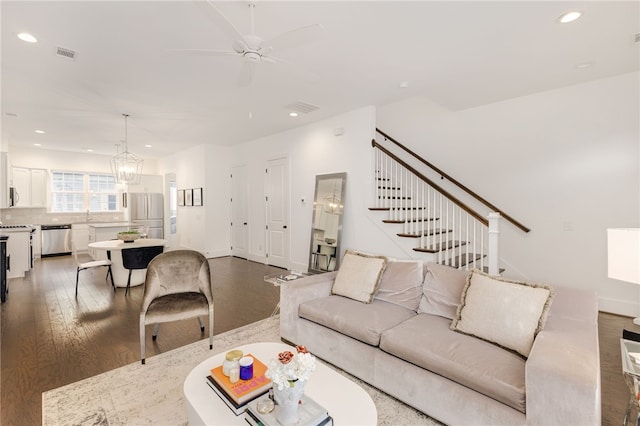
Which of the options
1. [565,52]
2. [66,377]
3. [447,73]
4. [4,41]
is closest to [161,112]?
[4,41]

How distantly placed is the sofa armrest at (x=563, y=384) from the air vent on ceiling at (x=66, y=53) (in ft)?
14.8

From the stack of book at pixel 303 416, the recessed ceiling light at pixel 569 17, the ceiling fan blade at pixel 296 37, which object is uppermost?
the recessed ceiling light at pixel 569 17

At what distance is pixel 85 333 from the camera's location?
3.11 m

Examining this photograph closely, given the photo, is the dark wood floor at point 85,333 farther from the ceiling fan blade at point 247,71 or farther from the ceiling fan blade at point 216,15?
the ceiling fan blade at point 216,15

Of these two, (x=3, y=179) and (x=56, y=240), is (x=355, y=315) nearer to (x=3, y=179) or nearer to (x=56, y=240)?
(x=3, y=179)

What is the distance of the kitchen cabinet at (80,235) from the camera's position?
7797 millimetres

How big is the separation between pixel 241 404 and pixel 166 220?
351 inches

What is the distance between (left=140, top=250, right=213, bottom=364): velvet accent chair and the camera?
2.60 m

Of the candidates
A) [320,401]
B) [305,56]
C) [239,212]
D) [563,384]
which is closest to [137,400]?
[320,401]

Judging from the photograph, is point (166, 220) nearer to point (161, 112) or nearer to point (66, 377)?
point (161, 112)

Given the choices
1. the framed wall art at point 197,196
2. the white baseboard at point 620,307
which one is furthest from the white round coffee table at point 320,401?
the framed wall art at point 197,196

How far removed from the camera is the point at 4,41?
2.74 m

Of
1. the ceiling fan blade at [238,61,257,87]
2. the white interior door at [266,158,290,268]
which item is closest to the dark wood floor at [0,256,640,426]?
the white interior door at [266,158,290,268]

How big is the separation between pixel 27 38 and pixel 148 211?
6731 mm
